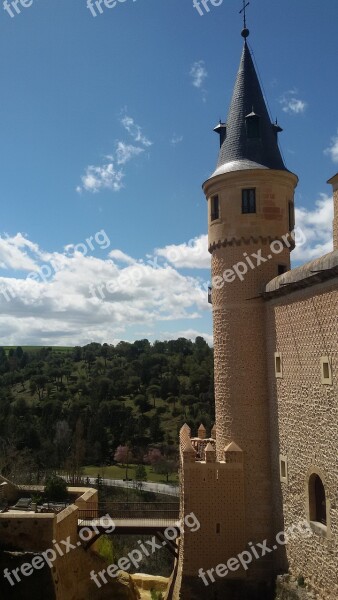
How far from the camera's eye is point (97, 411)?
5106cm

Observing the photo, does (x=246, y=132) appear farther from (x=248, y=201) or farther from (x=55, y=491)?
(x=55, y=491)

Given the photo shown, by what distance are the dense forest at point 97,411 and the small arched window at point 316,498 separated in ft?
82.8

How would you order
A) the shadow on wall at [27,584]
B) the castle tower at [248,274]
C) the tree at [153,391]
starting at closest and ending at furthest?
the shadow on wall at [27,584] < the castle tower at [248,274] < the tree at [153,391]

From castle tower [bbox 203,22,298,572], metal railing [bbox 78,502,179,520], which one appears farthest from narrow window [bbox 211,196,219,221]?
metal railing [bbox 78,502,179,520]

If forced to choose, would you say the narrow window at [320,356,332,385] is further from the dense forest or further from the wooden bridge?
Result: the dense forest

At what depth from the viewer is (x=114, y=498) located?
37.7 meters

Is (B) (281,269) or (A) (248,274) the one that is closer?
(A) (248,274)

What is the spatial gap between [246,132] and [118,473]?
123 ft

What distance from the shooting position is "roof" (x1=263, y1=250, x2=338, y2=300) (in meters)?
11.2

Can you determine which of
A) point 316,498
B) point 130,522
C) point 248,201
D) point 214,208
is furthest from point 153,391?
point 316,498

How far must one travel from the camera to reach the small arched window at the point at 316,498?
12.4m

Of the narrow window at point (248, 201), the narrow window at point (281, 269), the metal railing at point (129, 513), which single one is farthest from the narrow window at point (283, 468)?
the narrow window at point (248, 201)

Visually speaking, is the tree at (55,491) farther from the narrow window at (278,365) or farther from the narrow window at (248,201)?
the narrow window at (248,201)

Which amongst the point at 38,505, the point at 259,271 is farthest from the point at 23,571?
the point at 259,271
